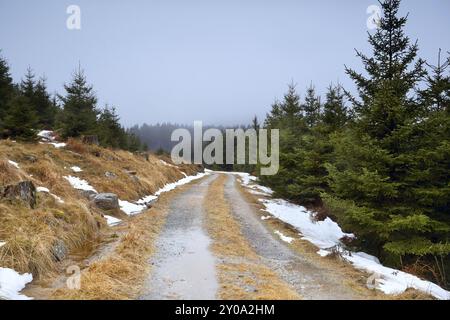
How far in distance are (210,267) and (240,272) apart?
0.75 metres

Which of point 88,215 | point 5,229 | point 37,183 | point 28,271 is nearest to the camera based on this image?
point 28,271

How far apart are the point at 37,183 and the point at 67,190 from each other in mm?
1037

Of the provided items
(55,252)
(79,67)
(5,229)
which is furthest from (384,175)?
(79,67)

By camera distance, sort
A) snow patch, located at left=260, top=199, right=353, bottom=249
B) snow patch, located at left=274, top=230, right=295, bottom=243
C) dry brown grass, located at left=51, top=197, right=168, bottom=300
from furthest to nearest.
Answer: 1. snow patch, located at left=260, top=199, right=353, bottom=249
2. snow patch, located at left=274, top=230, right=295, bottom=243
3. dry brown grass, located at left=51, top=197, right=168, bottom=300

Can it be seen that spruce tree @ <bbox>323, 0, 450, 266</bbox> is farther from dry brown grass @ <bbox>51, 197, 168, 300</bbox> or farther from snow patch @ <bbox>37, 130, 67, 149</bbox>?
snow patch @ <bbox>37, 130, 67, 149</bbox>

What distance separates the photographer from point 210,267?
7.57m

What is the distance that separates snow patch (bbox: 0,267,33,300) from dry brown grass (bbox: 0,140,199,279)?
0.59ft

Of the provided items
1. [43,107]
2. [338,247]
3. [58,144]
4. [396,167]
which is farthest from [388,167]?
[43,107]

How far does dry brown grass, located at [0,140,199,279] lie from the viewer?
6645 millimetres

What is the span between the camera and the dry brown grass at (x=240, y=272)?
602 centimetres

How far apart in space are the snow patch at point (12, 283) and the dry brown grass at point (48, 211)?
180 millimetres

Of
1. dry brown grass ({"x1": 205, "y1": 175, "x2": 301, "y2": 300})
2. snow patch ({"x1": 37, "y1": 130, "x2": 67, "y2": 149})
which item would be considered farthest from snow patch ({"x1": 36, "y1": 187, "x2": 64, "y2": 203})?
snow patch ({"x1": 37, "y1": 130, "x2": 67, "y2": 149})
